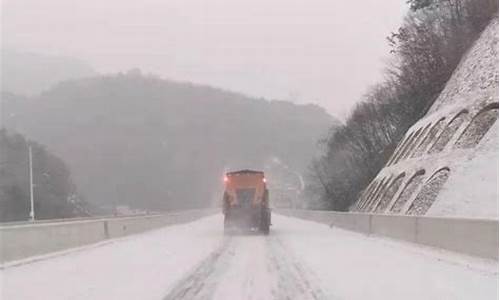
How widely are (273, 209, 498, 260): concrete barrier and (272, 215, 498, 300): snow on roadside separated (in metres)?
0.32

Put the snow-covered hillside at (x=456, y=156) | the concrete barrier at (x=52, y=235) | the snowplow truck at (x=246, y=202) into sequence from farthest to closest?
the snowplow truck at (x=246, y=202), the snow-covered hillside at (x=456, y=156), the concrete barrier at (x=52, y=235)

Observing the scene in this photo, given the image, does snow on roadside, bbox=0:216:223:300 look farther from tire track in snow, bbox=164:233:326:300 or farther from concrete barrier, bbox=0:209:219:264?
concrete barrier, bbox=0:209:219:264

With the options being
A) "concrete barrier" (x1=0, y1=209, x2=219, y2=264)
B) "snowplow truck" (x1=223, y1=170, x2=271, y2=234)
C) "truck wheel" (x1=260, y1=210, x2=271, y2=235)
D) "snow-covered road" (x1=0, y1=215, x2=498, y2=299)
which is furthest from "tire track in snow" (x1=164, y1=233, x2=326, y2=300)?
"snowplow truck" (x1=223, y1=170, x2=271, y2=234)

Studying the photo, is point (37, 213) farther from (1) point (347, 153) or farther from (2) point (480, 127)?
(2) point (480, 127)

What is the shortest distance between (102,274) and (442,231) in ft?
33.2

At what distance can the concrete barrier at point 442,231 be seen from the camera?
16.1 m

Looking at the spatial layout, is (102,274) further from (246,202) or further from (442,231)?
(246,202)

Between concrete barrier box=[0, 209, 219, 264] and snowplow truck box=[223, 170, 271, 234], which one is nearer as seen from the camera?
concrete barrier box=[0, 209, 219, 264]

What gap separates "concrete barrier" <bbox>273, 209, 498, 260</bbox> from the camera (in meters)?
16.1

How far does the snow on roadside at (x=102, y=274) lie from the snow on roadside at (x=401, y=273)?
3.25 meters

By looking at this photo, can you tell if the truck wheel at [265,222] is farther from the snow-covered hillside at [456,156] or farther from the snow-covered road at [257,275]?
the snow-covered road at [257,275]

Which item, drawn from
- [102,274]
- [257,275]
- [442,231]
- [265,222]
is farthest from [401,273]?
[265,222]

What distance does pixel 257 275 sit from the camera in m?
15.1

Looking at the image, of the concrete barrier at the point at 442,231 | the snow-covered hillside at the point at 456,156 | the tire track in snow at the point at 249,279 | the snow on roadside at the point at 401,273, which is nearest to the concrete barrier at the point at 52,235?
the tire track in snow at the point at 249,279
